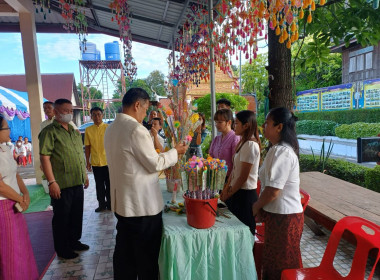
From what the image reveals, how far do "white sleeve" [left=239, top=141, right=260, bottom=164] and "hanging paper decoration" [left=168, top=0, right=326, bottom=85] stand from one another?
74 centimetres

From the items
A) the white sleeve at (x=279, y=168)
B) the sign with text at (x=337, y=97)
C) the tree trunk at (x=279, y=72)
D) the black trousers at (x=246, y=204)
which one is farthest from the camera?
the sign with text at (x=337, y=97)

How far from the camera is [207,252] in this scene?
5.09ft

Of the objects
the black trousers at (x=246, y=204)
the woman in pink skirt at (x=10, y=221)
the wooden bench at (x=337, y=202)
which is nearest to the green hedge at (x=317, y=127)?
the wooden bench at (x=337, y=202)

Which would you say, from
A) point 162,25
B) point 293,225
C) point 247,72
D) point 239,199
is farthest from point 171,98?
point 247,72

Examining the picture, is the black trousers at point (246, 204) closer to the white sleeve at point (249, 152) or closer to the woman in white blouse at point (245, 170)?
the woman in white blouse at point (245, 170)

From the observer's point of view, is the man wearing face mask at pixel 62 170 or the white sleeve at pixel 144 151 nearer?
the white sleeve at pixel 144 151

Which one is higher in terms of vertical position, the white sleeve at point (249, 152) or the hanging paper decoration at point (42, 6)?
the hanging paper decoration at point (42, 6)

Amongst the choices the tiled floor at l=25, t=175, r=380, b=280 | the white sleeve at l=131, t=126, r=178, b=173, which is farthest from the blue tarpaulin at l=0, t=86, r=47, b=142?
the white sleeve at l=131, t=126, r=178, b=173

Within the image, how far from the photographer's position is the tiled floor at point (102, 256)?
90.1 inches

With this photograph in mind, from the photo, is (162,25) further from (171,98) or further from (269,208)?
(269,208)

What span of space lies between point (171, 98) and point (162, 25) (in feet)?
16.5

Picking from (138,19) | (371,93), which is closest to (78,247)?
(138,19)

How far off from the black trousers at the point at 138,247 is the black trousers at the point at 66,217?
1.05m

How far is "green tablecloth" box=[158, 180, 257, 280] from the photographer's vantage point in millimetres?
1521
